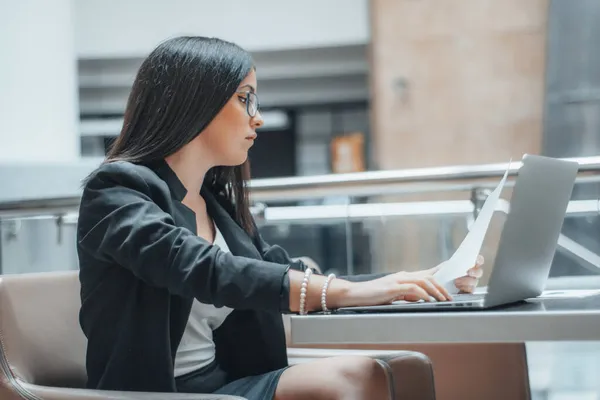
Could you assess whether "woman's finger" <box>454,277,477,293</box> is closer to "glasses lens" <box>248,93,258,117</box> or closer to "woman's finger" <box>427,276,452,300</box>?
"woman's finger" <box>427,276,452,300</box>

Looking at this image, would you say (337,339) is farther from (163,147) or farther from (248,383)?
(163,147)

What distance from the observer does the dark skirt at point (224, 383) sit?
143 cm

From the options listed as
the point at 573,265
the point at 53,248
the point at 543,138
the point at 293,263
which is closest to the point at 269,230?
the point at 53,248

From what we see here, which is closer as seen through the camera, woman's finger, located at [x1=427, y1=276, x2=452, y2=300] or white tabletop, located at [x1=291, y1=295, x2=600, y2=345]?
white tabletop, located at [x1=291, y1=295, x2=600, y2=345]

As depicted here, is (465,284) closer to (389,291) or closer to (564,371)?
(389,291)

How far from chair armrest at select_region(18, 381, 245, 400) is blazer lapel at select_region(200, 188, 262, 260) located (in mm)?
410

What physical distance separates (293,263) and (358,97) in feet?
20.8

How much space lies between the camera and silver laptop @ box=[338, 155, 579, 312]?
3.84ft

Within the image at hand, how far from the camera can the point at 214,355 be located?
1.62 m

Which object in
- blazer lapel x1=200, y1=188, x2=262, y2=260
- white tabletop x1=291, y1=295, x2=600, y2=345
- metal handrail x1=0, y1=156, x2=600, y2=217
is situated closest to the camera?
white tabletop x1=291, y1=295, x2=600, y2=345

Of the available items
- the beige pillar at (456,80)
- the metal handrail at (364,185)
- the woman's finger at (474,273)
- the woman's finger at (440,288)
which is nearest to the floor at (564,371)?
the metal handrail at (364,185)

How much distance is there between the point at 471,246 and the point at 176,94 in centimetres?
61

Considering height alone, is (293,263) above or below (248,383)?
above

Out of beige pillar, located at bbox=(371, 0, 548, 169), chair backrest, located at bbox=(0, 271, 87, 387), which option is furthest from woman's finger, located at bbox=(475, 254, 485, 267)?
beige pillar, located at bbox=(371, 0, 548, 169)
